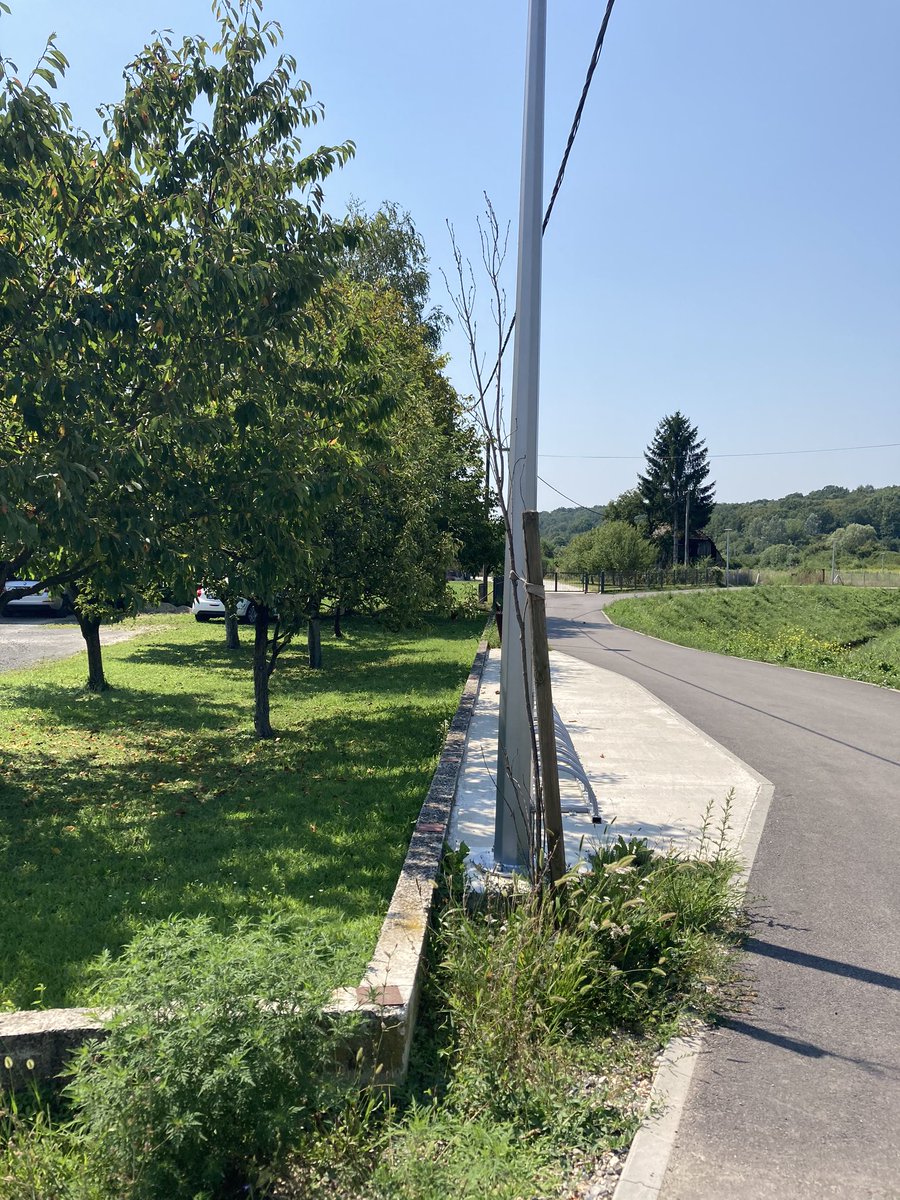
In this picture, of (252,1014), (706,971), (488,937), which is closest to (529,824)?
(488,937)

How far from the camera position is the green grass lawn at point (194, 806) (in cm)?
507

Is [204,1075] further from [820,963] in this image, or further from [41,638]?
[41,638]

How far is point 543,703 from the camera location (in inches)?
181

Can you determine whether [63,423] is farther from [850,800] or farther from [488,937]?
[850,800]

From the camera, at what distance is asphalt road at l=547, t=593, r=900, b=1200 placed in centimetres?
313

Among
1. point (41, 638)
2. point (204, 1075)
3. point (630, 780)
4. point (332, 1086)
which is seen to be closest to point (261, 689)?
point (630, 780)

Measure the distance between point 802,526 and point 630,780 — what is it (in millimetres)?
139321

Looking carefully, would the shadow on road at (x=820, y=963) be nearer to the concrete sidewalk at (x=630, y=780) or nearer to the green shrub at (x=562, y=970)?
the green shrub at (x=562, y=970)

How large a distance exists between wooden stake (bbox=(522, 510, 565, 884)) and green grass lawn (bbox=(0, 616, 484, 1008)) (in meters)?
1.12

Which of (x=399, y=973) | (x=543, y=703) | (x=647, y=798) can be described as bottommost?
(x=647, y=798)

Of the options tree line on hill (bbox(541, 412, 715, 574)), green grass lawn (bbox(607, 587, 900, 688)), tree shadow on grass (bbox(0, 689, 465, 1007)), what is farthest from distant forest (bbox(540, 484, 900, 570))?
tree shadow on grass (bbox(0, 689, 465, 1007))

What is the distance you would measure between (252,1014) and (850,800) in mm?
7232

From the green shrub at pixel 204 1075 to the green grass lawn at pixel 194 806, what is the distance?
393 mm

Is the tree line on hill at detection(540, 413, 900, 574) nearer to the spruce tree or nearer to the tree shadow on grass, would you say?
the spruce tree
